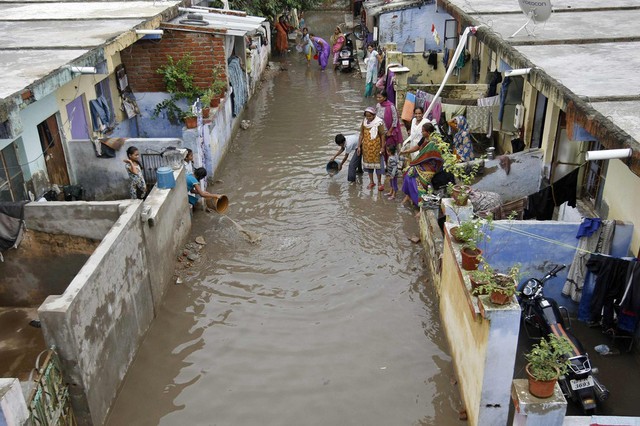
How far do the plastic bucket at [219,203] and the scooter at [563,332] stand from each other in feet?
18.4

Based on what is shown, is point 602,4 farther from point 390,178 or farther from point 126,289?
point 126,289

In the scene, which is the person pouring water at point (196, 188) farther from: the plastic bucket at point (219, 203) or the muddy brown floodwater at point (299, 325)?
the muddy brown floodwater at point (299, 325)

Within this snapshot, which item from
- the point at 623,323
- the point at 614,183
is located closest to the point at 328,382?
the point at 623,323

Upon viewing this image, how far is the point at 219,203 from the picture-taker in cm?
1062

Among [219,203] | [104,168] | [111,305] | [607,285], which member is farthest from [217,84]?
[607,285]

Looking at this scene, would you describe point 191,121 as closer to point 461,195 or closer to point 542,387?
point 461,195

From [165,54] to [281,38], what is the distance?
1318 cm

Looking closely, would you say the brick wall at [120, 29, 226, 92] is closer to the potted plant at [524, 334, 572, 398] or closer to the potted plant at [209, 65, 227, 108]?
the potted plant at [209, 65, 227, 108]

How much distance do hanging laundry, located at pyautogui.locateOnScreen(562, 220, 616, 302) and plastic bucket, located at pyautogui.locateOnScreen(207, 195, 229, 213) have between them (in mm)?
5934

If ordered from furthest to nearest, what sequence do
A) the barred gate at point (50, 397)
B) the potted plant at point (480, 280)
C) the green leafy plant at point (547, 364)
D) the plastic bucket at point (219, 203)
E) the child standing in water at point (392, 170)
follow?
the child standing in water at point (392, 170) → the plastic bucket at point (219, 203) → the potted plant at point (480, 280) → the barred gate at point (50, 397) → the green leafy plant at point (547, 364)

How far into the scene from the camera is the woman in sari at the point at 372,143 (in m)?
10.9

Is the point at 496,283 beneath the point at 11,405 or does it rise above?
above

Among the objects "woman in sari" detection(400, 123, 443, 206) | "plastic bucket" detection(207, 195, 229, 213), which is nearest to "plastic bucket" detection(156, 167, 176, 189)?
"plastic bucket" detection(207, 195, 229, 213)

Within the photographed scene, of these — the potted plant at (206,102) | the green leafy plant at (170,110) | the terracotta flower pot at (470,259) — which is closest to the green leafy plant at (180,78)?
the green leafy plant at (170,110)
